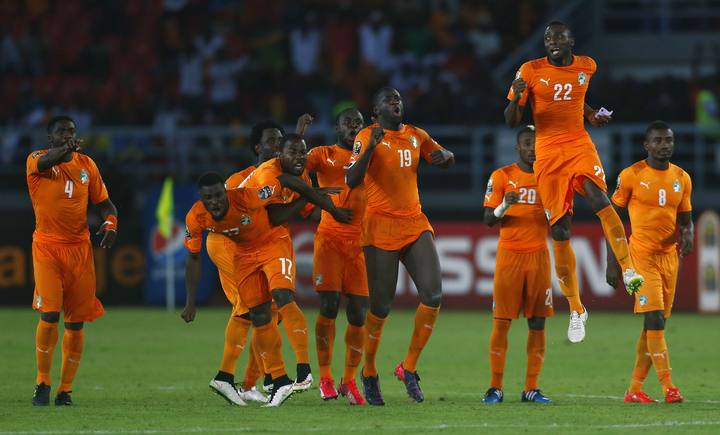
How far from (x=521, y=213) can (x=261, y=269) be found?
2.55 metres

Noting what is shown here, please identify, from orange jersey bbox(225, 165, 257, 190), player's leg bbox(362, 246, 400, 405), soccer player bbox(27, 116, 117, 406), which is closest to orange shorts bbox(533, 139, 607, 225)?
player's leg bbox(362, 246, 400, 405)

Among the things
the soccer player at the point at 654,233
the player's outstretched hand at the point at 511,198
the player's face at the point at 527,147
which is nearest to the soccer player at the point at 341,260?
the player's outstretched hand at the point at 511,198

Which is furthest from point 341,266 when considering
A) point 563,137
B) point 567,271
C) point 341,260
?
point 563,137

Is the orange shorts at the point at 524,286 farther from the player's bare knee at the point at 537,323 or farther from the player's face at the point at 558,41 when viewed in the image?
the player's face at the point at 558,41

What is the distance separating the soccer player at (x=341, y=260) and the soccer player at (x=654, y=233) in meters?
2.36

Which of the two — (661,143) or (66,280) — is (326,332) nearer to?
(66,280)

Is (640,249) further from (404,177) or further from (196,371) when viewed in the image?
(196,371)

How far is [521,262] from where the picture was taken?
43.2ft

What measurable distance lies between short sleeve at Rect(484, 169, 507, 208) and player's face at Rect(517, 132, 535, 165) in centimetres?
26

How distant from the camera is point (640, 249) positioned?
1275 cm

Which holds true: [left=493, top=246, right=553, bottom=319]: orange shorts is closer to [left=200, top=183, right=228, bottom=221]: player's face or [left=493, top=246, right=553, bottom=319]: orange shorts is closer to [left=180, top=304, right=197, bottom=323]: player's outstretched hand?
[left=200, top=183, right=228, bottom=221]: player's face

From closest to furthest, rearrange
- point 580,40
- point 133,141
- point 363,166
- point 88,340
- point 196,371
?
point 363,166, point 196,371, point 88,340, point 133,141, point 580,40

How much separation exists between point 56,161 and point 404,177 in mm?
3109

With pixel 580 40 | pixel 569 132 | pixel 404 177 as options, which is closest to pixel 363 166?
pixel 404 177
